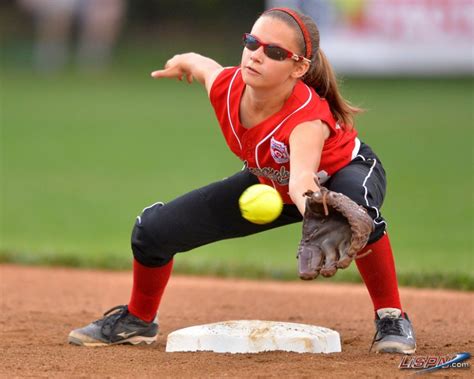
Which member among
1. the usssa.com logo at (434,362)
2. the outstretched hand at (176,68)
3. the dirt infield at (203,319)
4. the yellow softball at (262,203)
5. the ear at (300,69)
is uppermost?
the ear at (300,69)

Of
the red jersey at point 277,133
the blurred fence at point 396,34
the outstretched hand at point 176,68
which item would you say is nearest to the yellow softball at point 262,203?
the red jersey at point 277,133

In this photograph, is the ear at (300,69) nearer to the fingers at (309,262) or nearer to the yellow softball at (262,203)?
the yellow softball at (262,203)

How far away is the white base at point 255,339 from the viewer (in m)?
4.25

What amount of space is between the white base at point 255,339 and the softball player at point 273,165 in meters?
0.25

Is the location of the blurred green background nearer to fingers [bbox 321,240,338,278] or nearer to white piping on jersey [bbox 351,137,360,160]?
white piping on jersey [bbox 351,137,360,160]

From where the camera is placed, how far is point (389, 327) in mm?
4340

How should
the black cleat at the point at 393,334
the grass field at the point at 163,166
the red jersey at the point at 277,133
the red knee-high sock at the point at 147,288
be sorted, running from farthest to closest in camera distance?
the grass field at the point at 163,166 < the red knee-high sock at the point at 147,288 < the black cleat at the point at 393,334 < the red jersey at the point at 277,133

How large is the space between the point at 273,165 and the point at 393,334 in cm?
90

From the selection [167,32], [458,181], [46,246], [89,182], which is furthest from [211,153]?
[167,32]

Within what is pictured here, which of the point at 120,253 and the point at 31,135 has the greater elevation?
the point at 120,253

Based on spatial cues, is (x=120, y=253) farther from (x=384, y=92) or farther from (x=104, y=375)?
(x=384, y=92)

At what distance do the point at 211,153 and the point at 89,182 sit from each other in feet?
7.36

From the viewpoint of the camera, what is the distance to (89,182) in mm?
11227

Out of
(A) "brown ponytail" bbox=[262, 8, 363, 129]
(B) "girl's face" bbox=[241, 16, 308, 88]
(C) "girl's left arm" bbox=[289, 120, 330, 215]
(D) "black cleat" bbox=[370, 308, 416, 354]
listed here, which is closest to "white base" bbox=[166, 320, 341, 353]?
(D) "black cleat" bbox=[370, 308, 416, 354]
